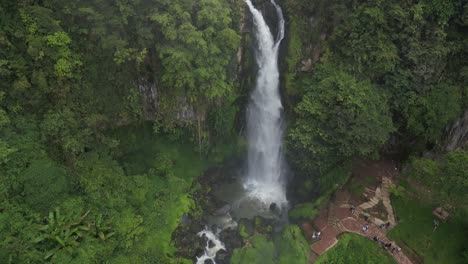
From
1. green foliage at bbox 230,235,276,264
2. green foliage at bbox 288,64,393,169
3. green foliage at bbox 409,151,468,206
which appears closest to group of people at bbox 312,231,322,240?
green foliage at bbox 230,235,276,264

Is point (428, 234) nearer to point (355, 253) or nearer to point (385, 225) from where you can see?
point (385, 225)

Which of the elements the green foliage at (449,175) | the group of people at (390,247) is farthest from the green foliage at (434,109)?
the group of people at (390,247)

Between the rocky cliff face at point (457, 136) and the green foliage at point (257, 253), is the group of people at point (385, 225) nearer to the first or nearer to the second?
the green foliage at point (257, 253)

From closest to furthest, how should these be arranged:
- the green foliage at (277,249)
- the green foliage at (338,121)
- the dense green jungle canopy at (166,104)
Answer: the dense green jungle canopy at (166,104) → the green foliage at (277,249) → the green foliage at (338,121)

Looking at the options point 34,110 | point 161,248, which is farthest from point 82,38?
point 161,248

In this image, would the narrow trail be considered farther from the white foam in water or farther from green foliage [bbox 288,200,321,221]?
the white foam in water

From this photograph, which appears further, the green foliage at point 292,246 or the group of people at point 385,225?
the group of people at point 385,225

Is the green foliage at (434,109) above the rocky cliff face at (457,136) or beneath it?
above
